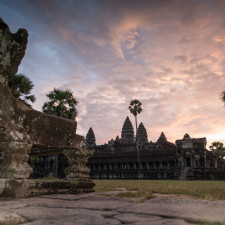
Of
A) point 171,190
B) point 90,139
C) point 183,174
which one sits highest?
point 90,139

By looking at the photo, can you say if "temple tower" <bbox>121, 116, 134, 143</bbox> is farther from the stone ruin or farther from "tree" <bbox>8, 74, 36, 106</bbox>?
the stone ruin

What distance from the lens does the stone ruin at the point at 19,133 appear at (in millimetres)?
4309

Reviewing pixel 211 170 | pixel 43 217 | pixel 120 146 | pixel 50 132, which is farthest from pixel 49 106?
pixel 120 146

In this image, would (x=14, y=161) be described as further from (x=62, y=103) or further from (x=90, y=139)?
(x=90, y=139)

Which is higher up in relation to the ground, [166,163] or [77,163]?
[166,163]

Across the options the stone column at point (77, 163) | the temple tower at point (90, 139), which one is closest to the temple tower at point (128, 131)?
the temple tower at point (90, 139)

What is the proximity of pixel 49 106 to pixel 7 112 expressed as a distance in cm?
2601

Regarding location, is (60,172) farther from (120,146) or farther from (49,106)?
(49,106)

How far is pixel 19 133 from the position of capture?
4602 mm

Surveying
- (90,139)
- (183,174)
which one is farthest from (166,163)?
(90,139)

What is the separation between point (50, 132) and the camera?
5.52 meters

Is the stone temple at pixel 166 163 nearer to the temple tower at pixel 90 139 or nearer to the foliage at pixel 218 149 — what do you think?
the foliage at pixel 218 149

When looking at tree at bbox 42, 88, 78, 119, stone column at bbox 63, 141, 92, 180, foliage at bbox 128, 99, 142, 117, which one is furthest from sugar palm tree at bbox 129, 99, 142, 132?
stone column at bbox 63, 141, 92, 180

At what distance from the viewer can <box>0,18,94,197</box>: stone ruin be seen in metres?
4.31
